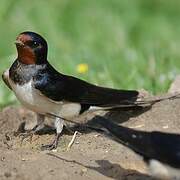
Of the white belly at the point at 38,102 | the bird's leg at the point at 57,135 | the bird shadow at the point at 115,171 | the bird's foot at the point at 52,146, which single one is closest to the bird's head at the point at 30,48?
the white belly at the point at 38,102

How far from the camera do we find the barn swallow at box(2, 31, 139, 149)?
5285mm

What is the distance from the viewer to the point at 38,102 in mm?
5320

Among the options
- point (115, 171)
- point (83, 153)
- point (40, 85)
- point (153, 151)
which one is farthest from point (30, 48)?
point (153, 151)

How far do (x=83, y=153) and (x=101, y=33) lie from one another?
13.5ft

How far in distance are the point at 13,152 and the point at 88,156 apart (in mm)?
463

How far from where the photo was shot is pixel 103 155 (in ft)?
16.4

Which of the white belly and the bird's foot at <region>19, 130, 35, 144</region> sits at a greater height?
the white belly

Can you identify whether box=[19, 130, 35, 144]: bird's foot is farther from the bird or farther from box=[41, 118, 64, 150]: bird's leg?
the bird

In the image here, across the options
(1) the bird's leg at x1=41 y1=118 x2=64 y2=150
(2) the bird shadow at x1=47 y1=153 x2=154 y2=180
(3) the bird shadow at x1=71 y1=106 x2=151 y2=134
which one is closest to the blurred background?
(3) the bird shadow at x1=71 y1=106 x2=151 y2=134

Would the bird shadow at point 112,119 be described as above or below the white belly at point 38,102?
below

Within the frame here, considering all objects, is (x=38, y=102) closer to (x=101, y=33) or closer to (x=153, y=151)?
(x=153, y=151)

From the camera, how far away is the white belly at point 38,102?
17.3 ft

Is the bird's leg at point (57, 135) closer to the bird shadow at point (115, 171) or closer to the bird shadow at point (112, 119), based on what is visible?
the bird shadow at point (112, 119)

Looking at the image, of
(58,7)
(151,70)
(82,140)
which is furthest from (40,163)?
(58,7)
